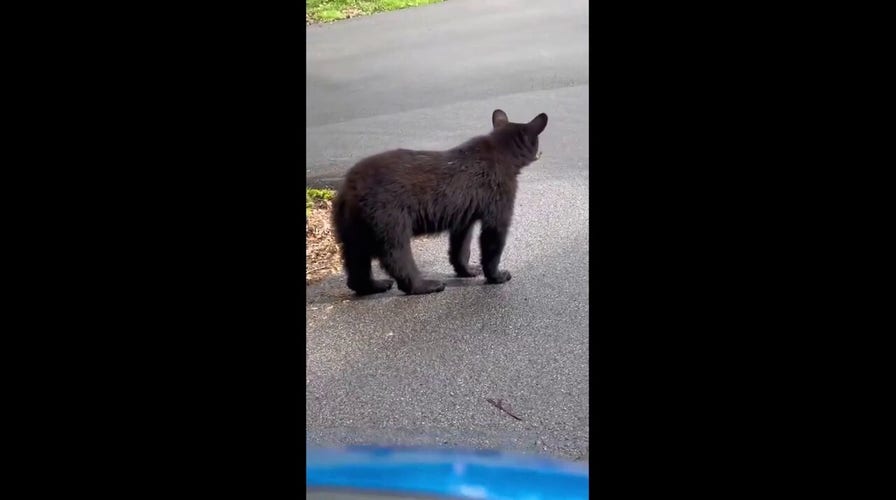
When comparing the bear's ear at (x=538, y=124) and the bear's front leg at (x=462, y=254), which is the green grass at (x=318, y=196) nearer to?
the bear's front leg at (x=462, y=254)

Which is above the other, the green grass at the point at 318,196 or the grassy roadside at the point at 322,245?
the green grass at the point at 318,196

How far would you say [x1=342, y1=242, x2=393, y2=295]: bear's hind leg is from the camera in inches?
103

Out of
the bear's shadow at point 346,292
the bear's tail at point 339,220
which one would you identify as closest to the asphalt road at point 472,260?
the bear's shadow at point 346,292

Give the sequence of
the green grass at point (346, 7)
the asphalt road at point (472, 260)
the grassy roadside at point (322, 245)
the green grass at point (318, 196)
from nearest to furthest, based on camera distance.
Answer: the green grass at point (346, 7) < the asphalt road at point (472, 260) < the green grass at point (318, 196) < the grassy roadside at point (322, 245)

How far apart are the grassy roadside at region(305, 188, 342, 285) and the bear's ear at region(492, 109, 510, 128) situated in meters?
0.59

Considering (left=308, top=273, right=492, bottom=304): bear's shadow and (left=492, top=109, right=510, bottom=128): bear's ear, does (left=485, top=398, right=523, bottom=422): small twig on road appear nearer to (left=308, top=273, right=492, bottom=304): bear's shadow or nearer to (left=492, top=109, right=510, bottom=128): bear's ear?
(left=308, top=273, right=492, bottom=304): bear's shadow

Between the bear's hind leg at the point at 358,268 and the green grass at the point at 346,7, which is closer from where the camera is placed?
the green grass at the point at 346,7

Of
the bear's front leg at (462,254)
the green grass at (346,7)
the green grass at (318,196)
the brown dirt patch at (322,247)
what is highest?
the green grass at (346,7)

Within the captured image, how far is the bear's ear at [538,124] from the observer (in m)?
2.69

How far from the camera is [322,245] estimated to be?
8.54ft

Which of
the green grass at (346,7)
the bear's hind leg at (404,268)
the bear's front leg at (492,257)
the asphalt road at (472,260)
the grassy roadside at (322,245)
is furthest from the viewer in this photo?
the bear's front leg at (492,257)

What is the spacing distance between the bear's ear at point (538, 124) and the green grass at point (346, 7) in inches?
19.2
